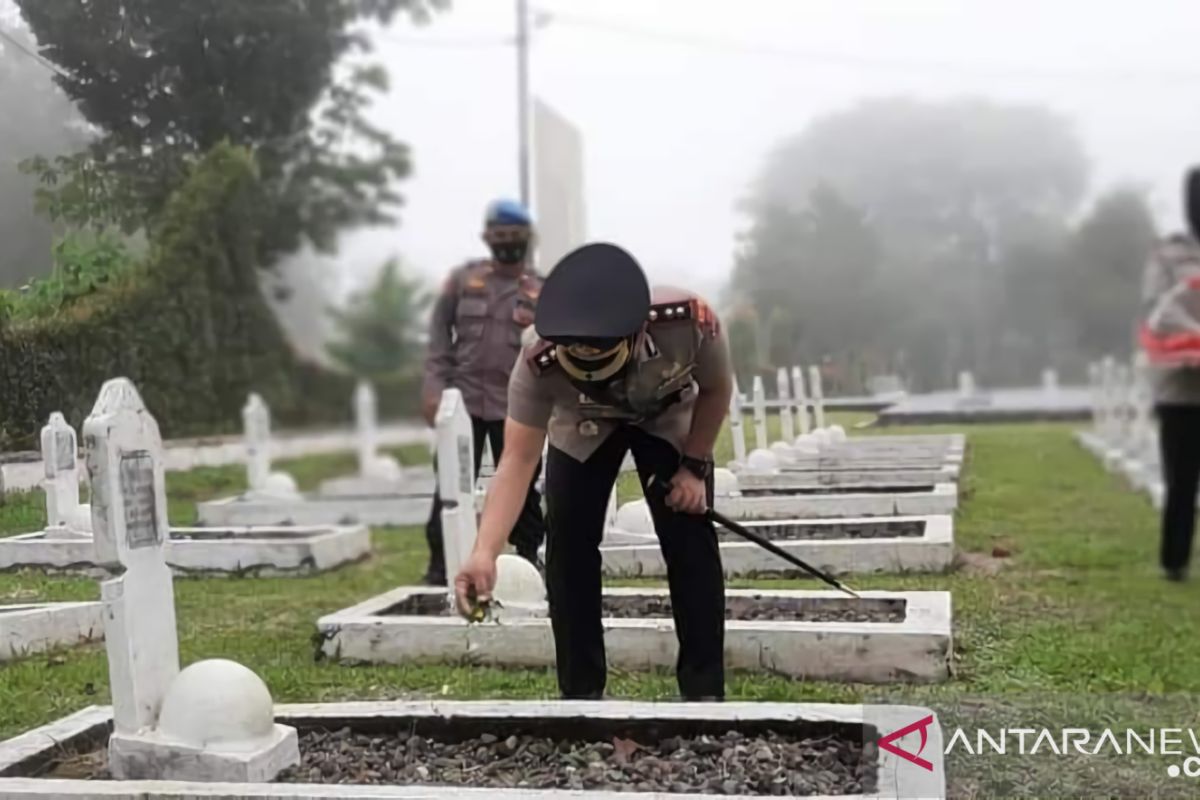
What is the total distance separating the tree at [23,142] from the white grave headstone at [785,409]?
7.31ft

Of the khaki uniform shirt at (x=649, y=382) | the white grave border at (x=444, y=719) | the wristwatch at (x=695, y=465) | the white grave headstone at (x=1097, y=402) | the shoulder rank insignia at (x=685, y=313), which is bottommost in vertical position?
the white grave border at (x=444, y=719)

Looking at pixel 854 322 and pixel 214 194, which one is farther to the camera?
pixel 214 194

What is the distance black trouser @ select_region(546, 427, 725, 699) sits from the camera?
122 inches

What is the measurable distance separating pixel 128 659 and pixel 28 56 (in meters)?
1.65

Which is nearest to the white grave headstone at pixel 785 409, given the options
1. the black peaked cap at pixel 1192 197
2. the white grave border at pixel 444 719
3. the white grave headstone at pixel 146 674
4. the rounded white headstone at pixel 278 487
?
the white grave border at pixel 444 719

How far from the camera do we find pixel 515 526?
12.2 ft

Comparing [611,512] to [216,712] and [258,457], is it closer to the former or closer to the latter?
[216,712]

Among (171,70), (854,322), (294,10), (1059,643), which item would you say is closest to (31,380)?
(171,70)

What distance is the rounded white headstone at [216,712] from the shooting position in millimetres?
2846

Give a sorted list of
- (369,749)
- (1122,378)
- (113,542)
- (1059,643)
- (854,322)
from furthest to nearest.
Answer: (1122,378)
(854,322)
(1059,643)
(369,749)
(113,542)

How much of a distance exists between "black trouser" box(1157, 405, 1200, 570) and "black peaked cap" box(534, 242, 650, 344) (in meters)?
3.10

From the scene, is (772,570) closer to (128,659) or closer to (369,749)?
(369,749)

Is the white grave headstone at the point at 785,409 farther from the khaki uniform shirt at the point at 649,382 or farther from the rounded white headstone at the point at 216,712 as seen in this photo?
the rounded white headstone at the point at 216,712

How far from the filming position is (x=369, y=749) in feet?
9.91
